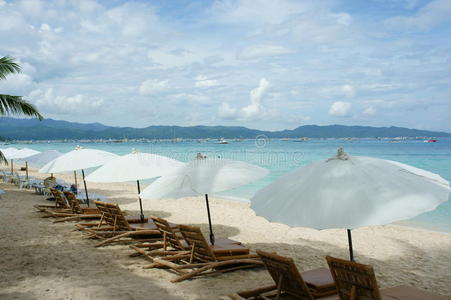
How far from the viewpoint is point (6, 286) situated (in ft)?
16.6

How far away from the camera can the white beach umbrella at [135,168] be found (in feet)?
25.2

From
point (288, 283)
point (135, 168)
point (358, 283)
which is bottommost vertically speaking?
point (288, 283)

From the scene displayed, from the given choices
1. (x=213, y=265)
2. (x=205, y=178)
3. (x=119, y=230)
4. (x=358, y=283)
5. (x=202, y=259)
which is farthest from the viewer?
(x=119, y=230)

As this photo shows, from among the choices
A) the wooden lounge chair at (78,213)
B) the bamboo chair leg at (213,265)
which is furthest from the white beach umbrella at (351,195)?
the wooden lounge chair at (78,213)

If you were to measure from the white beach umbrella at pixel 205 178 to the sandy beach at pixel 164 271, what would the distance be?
1144 millimetres

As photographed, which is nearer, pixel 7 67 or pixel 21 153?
pixel 7 67

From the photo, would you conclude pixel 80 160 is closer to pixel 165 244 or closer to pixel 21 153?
pixel 165 244

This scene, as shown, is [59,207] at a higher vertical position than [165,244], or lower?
lower

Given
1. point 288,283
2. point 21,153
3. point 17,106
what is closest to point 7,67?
point 17,106

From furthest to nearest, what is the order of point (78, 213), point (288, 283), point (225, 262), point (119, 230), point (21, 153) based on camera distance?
point (21, 153), point (78, 213), point (119, 230), point (225, 262), point (288, 283)

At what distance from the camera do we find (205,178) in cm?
591

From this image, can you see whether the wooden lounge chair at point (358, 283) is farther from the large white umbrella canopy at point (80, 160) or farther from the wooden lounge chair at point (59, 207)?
the wooden lounge chair at point (59, 207)

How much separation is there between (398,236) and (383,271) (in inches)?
138

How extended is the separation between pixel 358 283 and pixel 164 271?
127 inches
